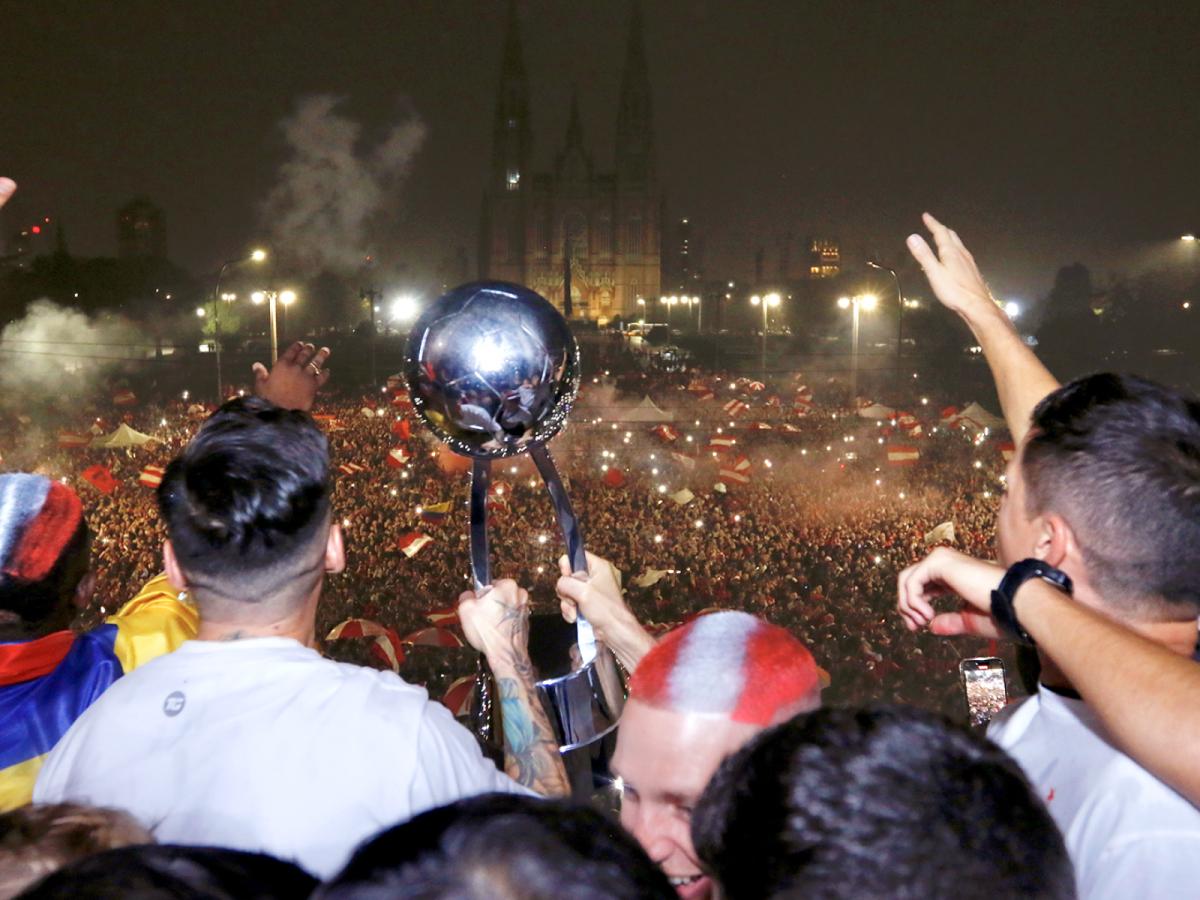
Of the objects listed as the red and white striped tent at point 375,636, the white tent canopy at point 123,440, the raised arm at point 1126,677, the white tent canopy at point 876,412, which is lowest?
the red and white striped tent at point 375,636

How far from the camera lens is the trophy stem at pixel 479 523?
1.86 m

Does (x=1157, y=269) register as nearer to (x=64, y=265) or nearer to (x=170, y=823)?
(x=64, y=265)

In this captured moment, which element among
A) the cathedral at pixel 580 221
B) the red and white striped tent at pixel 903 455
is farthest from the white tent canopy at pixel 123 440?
the cathedral at pixel 580 221

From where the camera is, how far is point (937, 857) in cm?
80

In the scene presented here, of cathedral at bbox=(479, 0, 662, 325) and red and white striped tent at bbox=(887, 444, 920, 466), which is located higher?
cathedral at bbox=(479, 0, 662, 325)

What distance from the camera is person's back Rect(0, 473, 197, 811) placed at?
2018 millimetres

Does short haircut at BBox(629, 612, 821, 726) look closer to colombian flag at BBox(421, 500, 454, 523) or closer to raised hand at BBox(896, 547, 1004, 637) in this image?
raised hand at BBox(896, 547, 1004, 637)

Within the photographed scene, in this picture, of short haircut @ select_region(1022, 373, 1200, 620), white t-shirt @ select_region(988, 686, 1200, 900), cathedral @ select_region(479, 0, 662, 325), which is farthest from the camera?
cathedral @ select_region(479, 0, 662, 325)

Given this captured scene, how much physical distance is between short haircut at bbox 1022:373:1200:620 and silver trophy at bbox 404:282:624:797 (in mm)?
860

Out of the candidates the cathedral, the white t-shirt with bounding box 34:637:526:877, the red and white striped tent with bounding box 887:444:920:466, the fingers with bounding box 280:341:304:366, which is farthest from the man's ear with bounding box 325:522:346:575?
the cathedral

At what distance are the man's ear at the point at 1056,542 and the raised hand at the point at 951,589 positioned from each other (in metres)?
0.08

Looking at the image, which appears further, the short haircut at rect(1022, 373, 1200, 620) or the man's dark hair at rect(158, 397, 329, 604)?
the man's dark hair at rect(158, 397, 329, 604)

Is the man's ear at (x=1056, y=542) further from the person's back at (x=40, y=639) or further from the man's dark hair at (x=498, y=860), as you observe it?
the person's back at (x=40, y=639)

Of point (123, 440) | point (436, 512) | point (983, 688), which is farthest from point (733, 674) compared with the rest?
point (123, 440)
